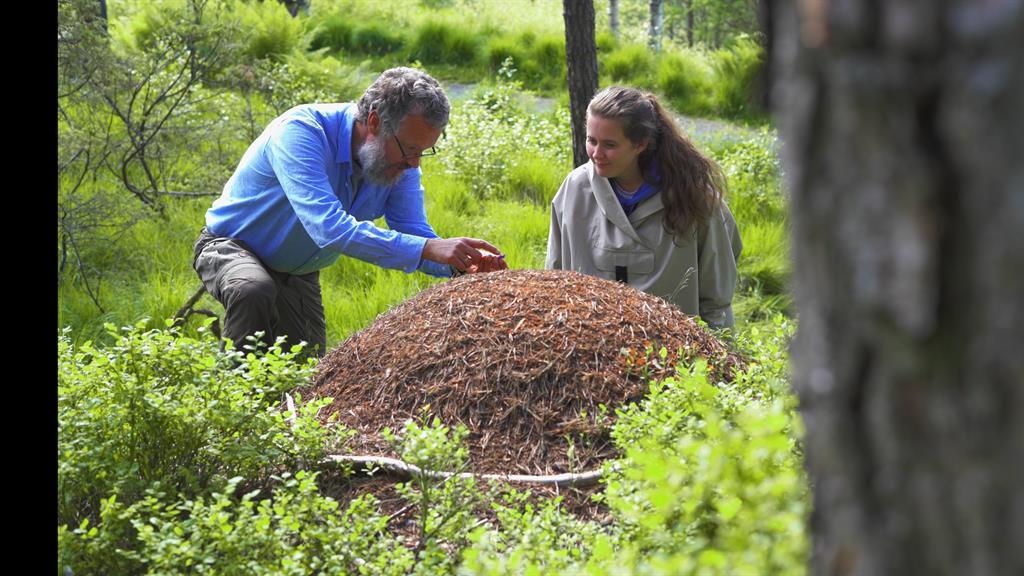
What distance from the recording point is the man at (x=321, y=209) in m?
4.56

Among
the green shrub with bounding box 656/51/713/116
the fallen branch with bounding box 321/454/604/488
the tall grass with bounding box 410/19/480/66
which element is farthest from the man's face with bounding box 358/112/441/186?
the tall grass with bounding box 410/19/480/66

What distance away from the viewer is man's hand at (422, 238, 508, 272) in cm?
452

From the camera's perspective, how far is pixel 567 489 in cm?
313

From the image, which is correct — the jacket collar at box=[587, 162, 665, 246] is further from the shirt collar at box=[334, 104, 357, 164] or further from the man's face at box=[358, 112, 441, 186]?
the shirt collar at box=[334, 104, 357, 164]

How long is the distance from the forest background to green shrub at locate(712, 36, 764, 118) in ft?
0.10

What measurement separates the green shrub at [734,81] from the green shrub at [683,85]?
15cm

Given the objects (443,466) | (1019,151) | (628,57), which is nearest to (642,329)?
(443,466)

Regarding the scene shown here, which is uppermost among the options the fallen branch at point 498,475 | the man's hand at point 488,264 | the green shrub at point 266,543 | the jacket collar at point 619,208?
the jacket collar at point 619,208

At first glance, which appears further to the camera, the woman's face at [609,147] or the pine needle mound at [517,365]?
the woman's face at [609,147]

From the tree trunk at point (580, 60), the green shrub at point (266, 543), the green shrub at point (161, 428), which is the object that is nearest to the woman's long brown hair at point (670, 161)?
the tree trunk at point (580, 60)

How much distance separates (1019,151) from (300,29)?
476 inches

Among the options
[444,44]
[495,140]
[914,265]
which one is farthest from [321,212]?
[444,44]

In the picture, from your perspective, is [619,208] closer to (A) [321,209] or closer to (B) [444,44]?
(A) [321,209]

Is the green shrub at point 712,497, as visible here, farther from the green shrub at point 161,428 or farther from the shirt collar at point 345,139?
the shirt collar at point 345,139
